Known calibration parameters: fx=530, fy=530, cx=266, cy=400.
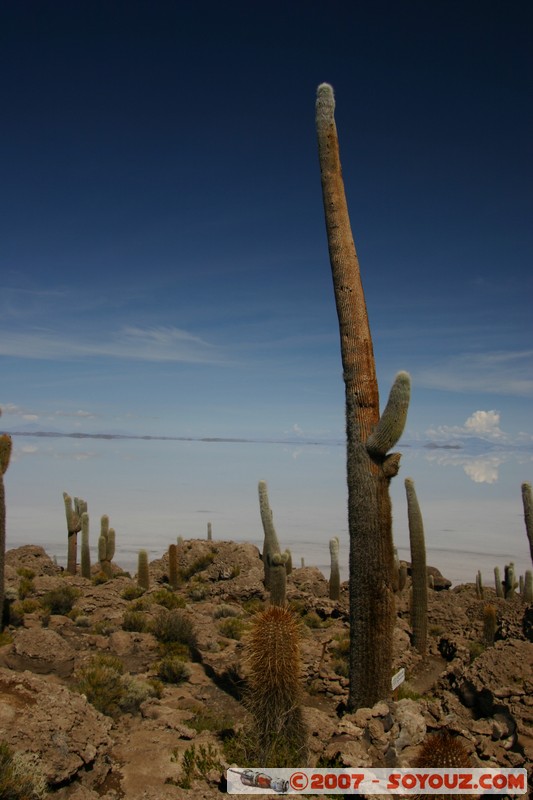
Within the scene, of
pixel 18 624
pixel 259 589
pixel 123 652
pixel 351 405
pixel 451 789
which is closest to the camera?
pixel 451 789

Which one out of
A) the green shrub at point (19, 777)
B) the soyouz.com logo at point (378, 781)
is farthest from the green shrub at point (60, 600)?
the soyouz.com logo at point (378, 781)

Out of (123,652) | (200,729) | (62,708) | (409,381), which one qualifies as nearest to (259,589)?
(123,652)

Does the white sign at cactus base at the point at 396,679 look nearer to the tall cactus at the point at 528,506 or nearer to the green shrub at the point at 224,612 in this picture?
the tall cactus at the point at 528,506

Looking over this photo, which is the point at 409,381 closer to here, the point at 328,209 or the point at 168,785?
the point at 328,209

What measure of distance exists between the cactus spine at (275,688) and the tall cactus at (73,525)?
812 inches

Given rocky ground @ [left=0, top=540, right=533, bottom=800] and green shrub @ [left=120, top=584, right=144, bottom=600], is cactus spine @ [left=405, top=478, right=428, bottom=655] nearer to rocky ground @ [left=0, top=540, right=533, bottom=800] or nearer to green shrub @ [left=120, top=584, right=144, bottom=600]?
rocky ground @ [left=0, top=540, right=533, bottom=800]

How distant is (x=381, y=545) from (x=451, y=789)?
297 centimetres

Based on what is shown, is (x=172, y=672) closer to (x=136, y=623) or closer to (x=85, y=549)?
(x=136, y=623)

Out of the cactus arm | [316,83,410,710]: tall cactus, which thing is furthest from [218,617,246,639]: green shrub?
the cactus arm

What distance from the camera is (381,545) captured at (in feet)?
25.7

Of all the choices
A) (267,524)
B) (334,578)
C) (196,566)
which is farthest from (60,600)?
(334,578)

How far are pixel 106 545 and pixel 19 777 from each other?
2215cm

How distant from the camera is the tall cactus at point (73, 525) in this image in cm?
2656

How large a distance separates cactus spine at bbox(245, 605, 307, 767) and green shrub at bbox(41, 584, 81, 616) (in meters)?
11.8
